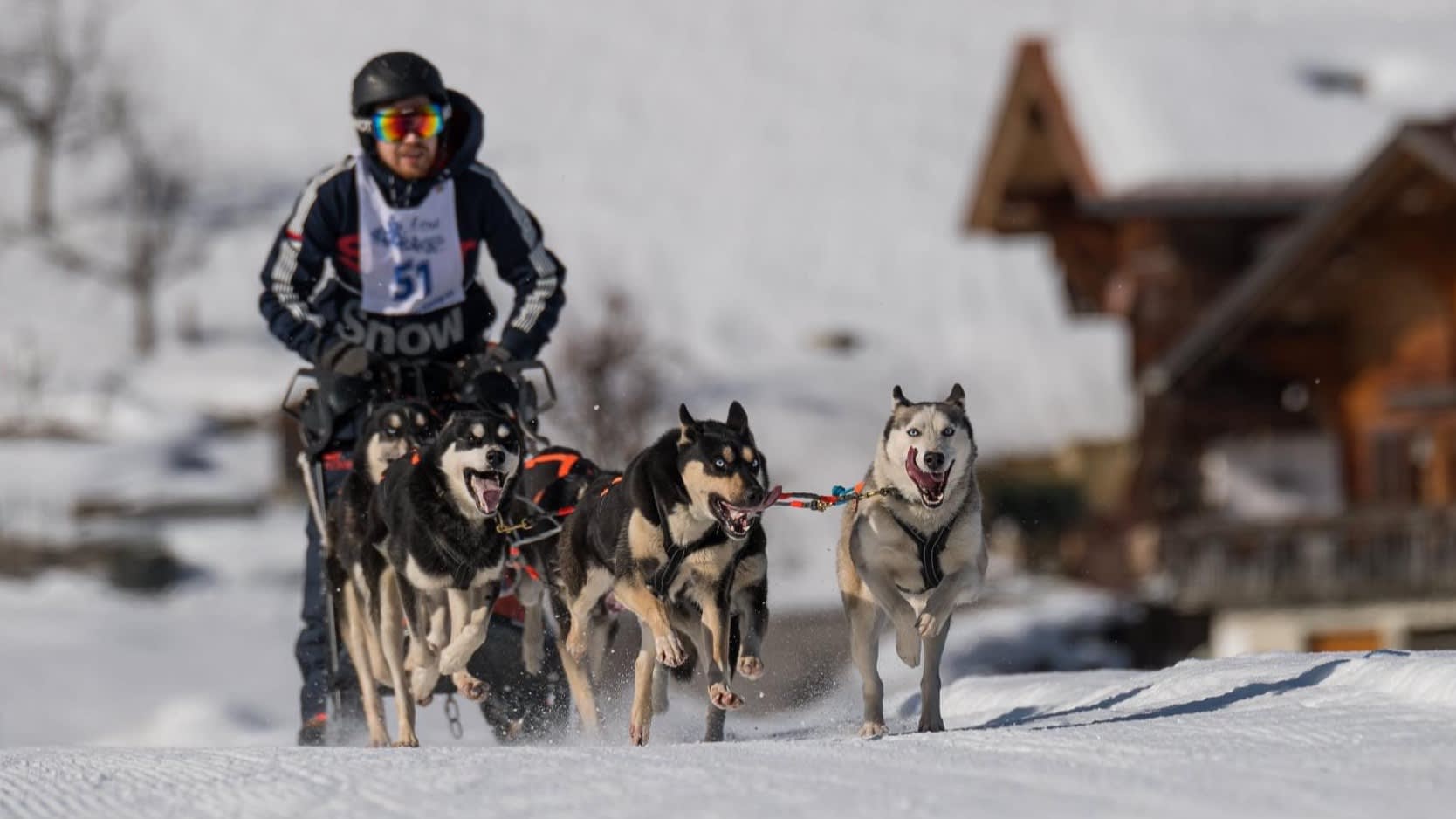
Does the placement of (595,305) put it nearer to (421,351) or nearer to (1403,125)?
(1403,125)

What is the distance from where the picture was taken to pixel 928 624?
7359 millimetres

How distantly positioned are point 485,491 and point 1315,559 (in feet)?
59.2

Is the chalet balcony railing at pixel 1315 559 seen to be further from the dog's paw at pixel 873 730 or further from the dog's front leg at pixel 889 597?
the dog's paw at pixel 873 730

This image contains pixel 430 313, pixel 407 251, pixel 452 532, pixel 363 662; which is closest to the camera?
pixel 452 532

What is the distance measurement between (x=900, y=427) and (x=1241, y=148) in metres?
24.7

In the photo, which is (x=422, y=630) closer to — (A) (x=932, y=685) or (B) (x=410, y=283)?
(B) (x=410, y=283)

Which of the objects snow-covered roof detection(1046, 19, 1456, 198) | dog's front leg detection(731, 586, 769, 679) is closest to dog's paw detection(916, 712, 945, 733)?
dog's front leg detection(731, 586, 769, 679)

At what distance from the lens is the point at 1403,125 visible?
23.7m

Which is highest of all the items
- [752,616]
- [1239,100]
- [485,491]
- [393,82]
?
[1239,100]

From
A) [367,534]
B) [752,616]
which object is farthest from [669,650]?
[367,534]

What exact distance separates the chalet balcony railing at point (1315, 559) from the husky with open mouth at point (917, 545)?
16.8 m

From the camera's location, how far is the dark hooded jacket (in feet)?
28.3

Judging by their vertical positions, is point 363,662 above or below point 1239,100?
below

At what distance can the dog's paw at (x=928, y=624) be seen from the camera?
7.36m
